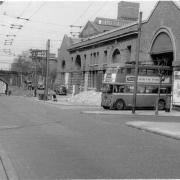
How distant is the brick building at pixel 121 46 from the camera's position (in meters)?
47.7

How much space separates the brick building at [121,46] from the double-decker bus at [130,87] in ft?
3.98

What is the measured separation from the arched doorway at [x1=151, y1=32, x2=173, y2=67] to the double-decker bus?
3.85 m

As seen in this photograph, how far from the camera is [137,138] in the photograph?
1692cm

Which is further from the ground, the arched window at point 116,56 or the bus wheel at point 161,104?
the arched window at point 116,56

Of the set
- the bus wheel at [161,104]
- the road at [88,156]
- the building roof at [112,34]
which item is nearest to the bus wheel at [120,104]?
the bus wheel at [161,104]

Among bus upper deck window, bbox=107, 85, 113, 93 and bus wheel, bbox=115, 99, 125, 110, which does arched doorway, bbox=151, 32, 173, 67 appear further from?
bus wheel, bbox=115, 99, 125, 110

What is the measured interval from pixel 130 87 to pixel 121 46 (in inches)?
803

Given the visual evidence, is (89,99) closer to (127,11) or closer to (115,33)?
A: (115,33)

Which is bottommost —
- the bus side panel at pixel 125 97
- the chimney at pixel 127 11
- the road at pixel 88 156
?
the road at pixel 88 156

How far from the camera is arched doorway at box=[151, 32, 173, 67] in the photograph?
1899 inches

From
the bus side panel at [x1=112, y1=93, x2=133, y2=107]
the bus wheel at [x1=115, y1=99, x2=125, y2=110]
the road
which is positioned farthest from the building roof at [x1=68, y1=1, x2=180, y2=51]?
the road

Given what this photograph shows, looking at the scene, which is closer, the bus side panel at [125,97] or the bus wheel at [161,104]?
the bus side panel at [125,97]

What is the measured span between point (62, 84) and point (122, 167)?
83691 millimetres

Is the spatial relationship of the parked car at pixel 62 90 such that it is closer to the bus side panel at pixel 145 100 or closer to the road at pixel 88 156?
the bus side panel at pixel 145 100
